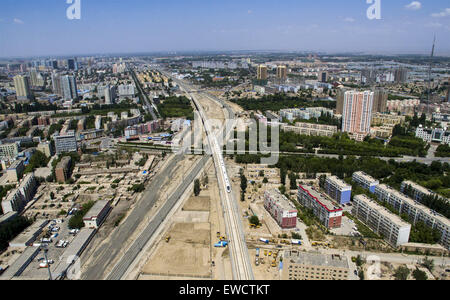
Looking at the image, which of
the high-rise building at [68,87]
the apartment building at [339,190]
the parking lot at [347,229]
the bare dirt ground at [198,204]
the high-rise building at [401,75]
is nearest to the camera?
the parking lot at [347,229]

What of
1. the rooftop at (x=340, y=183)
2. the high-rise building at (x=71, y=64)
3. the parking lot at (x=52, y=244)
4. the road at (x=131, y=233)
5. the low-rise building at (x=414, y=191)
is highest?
the high-rise building at (x=71, y=64)

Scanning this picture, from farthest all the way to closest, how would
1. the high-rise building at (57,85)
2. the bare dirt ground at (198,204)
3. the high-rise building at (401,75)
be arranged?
the high-rise building at (401,75) → the high-rise building at (57,85) → the bare dirt ground at (198,204)

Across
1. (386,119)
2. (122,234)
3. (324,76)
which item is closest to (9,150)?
(122,234)

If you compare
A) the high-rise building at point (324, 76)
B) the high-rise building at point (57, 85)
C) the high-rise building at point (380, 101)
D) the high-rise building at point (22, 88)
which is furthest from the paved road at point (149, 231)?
the high-rise building at point (324, 76)

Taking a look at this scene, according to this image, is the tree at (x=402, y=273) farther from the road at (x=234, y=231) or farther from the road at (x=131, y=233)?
the road at (x=131, y=233)

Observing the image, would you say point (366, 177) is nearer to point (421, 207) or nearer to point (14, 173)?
point (421, 207)

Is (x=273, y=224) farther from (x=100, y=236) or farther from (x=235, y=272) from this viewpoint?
(x=100, y=236)
